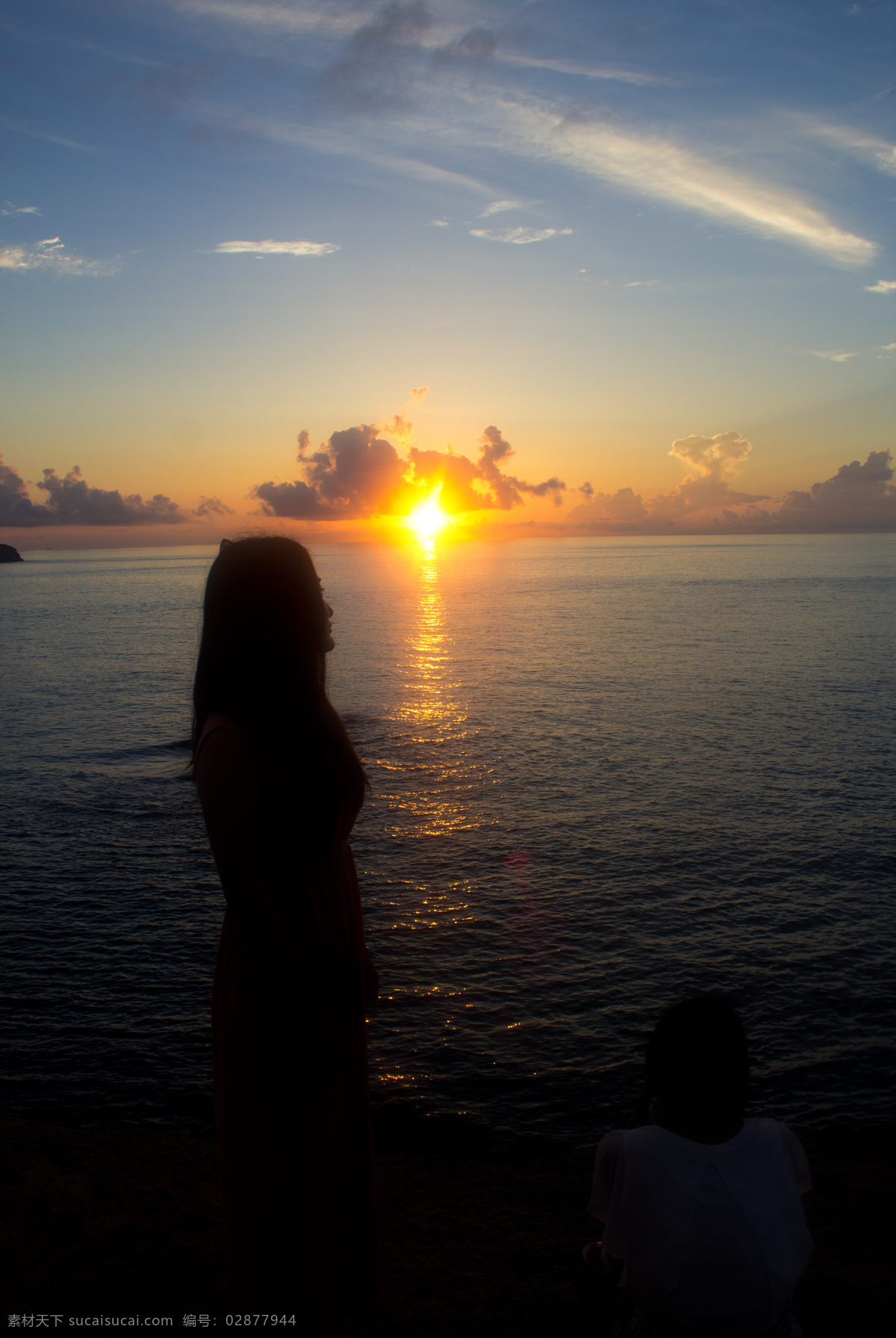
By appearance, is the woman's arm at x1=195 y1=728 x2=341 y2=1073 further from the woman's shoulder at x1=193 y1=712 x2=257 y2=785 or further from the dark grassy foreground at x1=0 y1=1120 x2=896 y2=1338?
the dark grassy foreground at x1=0 y1=1120 x2=896 y2=1338

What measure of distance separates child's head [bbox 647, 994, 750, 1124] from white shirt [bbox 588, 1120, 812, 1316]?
114 millimetres

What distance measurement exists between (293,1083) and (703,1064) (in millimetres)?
1510

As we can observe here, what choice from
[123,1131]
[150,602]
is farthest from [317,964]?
[150,602]

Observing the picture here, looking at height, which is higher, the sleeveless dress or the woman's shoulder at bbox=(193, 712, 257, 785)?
the woman's shoulder at bbox=(193, 712, 257, 785)

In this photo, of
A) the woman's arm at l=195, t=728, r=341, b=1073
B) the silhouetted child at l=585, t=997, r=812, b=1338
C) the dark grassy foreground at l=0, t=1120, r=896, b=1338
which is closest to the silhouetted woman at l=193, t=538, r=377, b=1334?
the woman's arm at l=195, t=728, r=341, b=1073

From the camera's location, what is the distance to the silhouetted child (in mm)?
2984

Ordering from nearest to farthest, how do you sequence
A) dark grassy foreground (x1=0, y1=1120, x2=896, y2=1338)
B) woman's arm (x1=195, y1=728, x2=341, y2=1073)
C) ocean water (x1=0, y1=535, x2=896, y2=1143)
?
woman's arm (x1=195, y1=728, x2=341, y2=1073), dark grassy foreground (x1=0, y1=1120, x2=896, y2=1338), ocean water (x1=0, y1=535, x2=896, y2=1143)

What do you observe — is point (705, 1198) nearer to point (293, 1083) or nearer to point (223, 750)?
point (293, 1083)

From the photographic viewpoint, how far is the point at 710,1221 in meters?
3.00

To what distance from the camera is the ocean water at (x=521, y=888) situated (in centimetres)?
941

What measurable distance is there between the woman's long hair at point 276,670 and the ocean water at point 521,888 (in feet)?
22.6

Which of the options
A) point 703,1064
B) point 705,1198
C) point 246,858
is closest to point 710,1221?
point 705,1198

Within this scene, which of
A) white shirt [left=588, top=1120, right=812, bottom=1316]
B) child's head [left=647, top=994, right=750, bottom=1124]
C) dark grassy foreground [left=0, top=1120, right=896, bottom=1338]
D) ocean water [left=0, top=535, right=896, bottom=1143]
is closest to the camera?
white shirt [left=588, top=1120, right=812, bottom=1316]

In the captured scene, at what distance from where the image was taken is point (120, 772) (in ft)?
75.5
